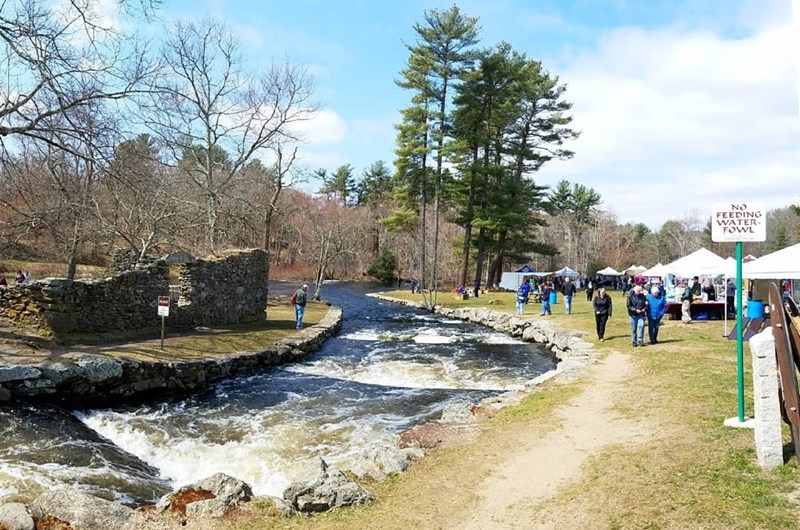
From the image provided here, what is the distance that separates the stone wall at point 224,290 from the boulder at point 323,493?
11947 mm

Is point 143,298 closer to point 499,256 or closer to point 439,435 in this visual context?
point 439,435

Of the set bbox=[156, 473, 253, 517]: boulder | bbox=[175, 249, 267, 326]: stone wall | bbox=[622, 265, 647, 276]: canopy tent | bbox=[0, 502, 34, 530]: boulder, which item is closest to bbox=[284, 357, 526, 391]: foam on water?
bbox=[175, 249, 267, 326]: stone wall

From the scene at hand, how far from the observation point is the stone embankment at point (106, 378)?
364 inches

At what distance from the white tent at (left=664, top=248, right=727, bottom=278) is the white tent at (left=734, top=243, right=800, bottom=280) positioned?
2.04 metres

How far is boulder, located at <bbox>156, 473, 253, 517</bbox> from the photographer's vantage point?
4.83 m

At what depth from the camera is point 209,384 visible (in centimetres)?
1191

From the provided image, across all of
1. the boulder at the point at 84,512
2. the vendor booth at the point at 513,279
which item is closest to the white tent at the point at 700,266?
the boulder at the point at 84,512

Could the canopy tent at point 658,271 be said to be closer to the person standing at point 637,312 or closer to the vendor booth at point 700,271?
the vendor booth at point 700,271

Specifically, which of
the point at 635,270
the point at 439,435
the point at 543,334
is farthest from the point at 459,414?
the point at 635,270

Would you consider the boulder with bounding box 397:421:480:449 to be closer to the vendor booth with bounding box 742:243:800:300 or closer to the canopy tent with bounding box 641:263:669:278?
the vendor booth with bounding box 742:243:800:300

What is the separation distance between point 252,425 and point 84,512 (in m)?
4.28

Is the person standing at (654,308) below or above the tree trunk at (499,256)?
below

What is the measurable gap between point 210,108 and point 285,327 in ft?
48.9

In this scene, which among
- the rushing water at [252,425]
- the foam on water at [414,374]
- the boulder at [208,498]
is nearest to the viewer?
the boulder at [208,498]
